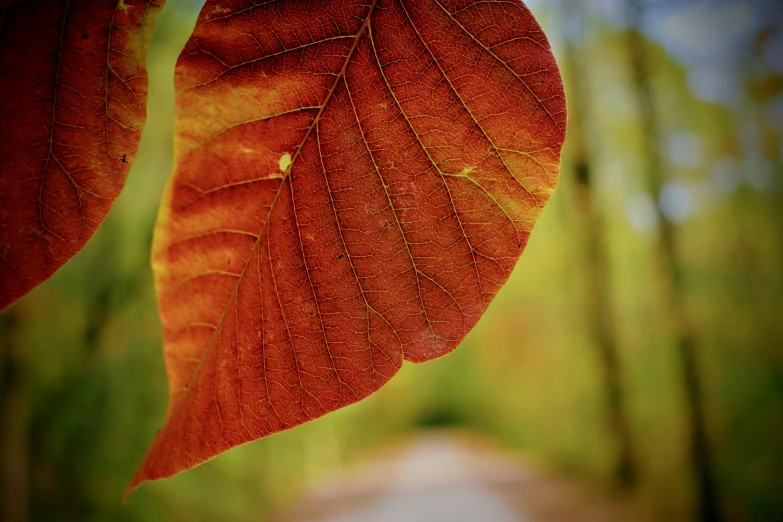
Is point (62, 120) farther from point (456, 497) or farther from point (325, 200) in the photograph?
point (456, 497)

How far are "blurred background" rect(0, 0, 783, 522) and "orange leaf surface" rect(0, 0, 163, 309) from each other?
2.94m

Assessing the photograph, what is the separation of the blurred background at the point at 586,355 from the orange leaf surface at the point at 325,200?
9.75 feet

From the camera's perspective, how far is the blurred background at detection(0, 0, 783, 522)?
3.15 m

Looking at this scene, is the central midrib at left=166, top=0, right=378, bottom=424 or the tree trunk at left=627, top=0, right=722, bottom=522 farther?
the tree trunk at left=627, top=0, right=722, bottom=522

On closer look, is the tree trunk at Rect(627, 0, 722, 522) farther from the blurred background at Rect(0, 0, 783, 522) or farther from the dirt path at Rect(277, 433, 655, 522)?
the dirt path at Rect(277, 433, 655, 522)

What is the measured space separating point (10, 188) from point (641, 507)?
693cm

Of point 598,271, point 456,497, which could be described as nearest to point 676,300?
point 598,271

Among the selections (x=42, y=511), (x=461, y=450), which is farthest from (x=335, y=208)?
(x=461, y=450)

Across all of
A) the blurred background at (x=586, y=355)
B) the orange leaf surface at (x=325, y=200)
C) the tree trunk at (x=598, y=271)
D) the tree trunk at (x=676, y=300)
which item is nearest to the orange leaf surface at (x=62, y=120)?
the orange leaf surface at (x=325, y=200)

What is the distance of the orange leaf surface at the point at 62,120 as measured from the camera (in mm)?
260

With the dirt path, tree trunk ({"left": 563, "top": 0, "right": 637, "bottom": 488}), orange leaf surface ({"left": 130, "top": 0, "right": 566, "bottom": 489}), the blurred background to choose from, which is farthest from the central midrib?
tree trunk ({"left": 563, "top": 0, "right": 637, "bottom": 488})

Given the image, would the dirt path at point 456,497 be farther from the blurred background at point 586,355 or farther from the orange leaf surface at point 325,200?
the orange leaf surface at point 325,200

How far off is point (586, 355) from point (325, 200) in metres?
7.46

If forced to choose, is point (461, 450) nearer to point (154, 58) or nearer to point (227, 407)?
point (154, 58)
